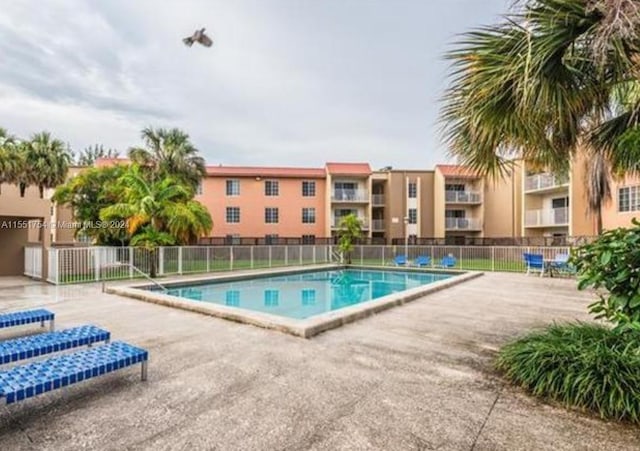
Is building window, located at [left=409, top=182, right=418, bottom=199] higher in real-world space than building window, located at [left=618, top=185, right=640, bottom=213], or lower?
higher

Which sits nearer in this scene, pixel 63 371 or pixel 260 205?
pixel 63 371

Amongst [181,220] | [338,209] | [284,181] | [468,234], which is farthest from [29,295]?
[468,234]

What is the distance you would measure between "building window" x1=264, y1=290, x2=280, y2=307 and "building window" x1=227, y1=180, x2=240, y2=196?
57.5 feet

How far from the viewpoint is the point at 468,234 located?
103 feet

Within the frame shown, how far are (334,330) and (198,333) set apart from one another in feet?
7.87

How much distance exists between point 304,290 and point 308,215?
16.6 meters

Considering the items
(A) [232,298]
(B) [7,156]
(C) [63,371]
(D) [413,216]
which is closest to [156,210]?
(A) [232,298]

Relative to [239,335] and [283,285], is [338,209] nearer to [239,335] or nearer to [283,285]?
[283,285]

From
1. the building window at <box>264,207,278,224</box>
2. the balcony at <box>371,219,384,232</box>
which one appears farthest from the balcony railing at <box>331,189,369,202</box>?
the building window at <box>264,207,278,224</box>

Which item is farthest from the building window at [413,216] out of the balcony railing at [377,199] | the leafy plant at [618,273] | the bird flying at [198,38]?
the leafy plant at [618,273]

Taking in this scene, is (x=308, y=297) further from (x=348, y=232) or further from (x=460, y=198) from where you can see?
(x=460, y=198)

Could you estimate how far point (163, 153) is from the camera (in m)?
21.0

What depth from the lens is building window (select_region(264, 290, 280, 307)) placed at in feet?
38.8

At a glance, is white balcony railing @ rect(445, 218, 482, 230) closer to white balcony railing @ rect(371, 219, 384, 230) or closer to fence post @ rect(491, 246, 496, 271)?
white balcony railing @ rect(371, 219, 384, 230)
